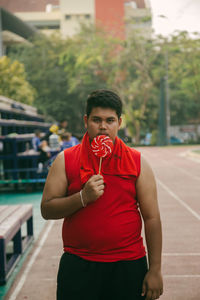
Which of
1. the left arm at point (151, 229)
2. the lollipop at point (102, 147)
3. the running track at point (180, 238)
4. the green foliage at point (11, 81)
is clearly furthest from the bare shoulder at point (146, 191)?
the green foliage at point (11, 81)

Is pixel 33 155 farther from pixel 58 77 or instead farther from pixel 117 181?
pixel 58 77

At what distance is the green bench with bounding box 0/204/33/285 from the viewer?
5.02 meters

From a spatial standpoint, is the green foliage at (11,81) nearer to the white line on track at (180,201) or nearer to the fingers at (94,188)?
the white line on track at (180,201)

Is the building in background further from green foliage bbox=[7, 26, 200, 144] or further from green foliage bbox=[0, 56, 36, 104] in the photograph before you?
green foliage bbox=[0, 56, 36, 104]

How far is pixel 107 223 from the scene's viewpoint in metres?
2.47

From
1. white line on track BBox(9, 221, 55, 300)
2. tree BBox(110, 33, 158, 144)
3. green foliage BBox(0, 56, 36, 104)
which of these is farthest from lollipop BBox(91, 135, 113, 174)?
tree BBox(110, 33, 158, 144)

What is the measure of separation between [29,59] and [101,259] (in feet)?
173

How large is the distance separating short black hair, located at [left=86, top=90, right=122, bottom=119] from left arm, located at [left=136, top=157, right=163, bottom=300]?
36 cm

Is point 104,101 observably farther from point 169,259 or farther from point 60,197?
point 169,259

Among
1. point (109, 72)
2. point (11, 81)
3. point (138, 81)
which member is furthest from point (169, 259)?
point (109, 72)

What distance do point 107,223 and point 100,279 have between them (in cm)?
34

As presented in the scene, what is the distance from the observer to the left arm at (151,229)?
255 cm

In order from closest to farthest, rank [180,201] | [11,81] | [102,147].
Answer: [102,147], [180,201], [11,81]

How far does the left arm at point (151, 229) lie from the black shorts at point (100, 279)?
Answer: 63mm
